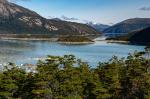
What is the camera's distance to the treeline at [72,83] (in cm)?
5659

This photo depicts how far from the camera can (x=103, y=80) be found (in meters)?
66.0

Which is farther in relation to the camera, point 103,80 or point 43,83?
point 103,80

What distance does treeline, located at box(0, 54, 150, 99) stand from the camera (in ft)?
186

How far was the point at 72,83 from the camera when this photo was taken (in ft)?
188

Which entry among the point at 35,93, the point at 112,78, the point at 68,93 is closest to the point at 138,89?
the point at 112,78

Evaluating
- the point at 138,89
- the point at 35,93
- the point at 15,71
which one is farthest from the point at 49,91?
the point at 138,89

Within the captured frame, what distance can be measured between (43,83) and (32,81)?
5025 mm

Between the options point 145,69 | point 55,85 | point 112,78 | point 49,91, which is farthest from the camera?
point 145,69

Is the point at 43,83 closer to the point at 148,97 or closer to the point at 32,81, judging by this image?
the point at 32,81

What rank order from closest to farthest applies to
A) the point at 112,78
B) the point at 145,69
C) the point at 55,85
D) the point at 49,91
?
the point at 49,91, the point at 55,85, the point at 112,78, the point at 145,69

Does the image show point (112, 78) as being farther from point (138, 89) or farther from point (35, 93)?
point (35, 93)

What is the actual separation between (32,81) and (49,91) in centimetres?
682

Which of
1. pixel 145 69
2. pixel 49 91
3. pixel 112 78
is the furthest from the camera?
pixel 145 69

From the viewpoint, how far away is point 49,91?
5456 cm
